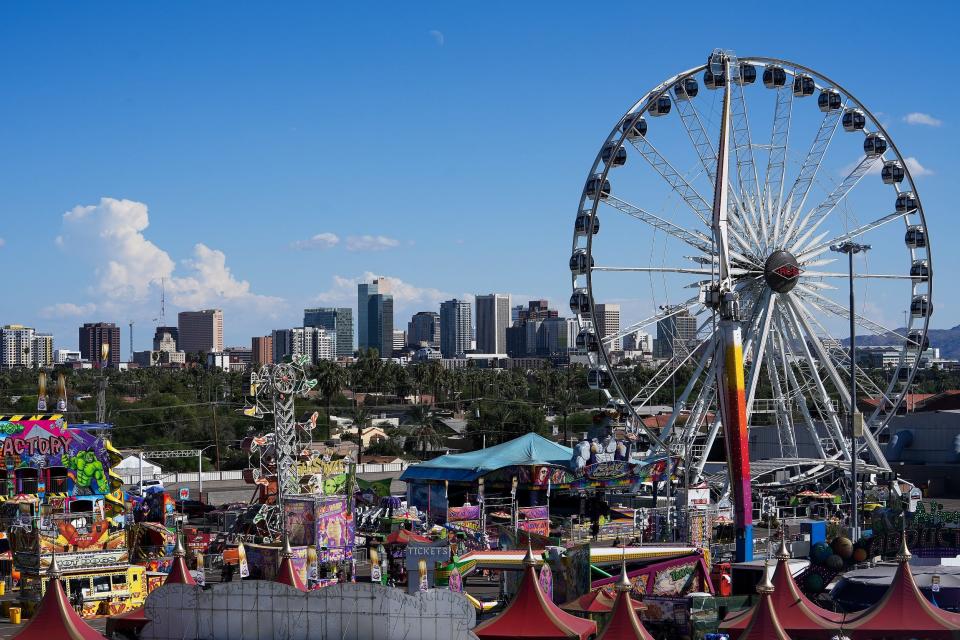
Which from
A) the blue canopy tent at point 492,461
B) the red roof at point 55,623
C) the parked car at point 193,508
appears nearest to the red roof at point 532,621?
the red roof at point 55,623

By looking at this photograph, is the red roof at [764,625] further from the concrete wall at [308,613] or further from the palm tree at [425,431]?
the palm tree at [425,431]

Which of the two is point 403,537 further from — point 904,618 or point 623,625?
point 904,618

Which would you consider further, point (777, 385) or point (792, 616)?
point (777, 385)

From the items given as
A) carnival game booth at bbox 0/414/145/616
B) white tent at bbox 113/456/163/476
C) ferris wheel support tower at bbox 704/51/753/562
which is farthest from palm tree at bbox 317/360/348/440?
ferris wheel support tower at bbox 704/51/753/562

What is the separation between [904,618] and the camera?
25.1m

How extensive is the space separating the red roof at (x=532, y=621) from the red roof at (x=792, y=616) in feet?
9.20

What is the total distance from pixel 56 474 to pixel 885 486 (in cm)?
3207

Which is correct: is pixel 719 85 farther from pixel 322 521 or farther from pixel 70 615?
pixel 70 615

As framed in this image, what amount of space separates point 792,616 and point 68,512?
27.2 metres

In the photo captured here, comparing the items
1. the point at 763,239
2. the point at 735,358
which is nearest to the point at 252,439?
the point at 735,358

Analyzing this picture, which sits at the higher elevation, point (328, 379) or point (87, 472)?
point (328, 379)

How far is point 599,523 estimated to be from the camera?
4872cm

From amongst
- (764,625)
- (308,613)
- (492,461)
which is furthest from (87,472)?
(764,625)

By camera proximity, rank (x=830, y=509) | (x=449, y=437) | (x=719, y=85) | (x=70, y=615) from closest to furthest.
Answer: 1. (x=70, y=615)
2. (x=719, y=85)
3. (x=830, y=509)
4. (x=449, y=437)
